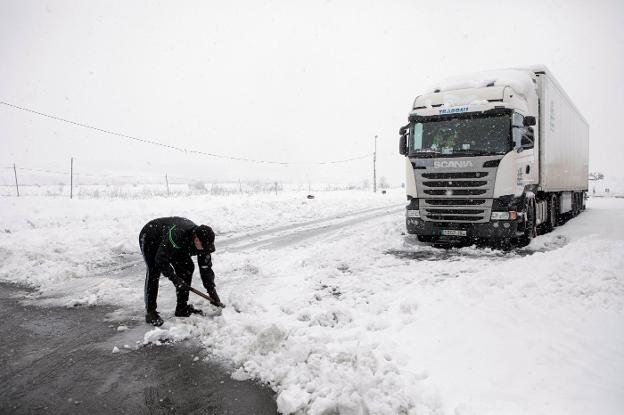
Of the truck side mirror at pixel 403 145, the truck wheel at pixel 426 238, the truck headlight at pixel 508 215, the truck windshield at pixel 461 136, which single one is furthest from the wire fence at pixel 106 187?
the truck headlight at pixel 508 215

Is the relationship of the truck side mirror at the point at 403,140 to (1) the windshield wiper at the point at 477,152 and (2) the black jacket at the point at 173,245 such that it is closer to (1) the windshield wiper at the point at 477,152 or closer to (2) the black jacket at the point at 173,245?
(1) the windshield wiper at the point at 477,152

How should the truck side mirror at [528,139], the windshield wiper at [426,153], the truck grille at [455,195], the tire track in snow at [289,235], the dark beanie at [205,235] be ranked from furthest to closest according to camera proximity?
the tire track in snow at [289,235], the windshield wiper at [426,153], the truck side mirror at [528,139], the truck grille at [455,195], the dark beanie at [205,235]

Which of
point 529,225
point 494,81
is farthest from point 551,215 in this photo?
point 494,81

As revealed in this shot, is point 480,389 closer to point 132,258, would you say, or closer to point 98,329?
point 98,329

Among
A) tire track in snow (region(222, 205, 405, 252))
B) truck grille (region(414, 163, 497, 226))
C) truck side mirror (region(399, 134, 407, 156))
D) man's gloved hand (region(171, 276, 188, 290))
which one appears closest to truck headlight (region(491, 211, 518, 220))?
truck grille (region(414, 163, 497, 226))

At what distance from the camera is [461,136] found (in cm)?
895

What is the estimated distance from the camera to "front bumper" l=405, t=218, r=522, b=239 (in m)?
8.69

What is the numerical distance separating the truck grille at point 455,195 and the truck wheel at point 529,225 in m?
1.21

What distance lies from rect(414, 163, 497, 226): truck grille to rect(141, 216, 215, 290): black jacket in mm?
5932

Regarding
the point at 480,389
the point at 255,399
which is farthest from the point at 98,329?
the point at 480,389

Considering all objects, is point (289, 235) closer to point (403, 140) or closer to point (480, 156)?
point (403, 140)

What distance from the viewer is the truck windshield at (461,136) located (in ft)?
28.3

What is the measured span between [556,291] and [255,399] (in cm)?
401

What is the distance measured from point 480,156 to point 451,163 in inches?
23.9
